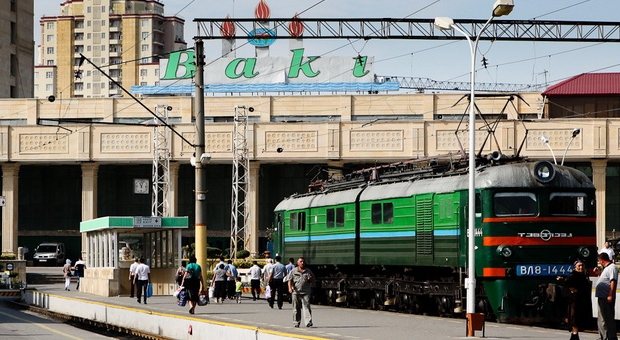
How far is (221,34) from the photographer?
48.0 meters

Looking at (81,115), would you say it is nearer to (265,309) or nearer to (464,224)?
(265,309)

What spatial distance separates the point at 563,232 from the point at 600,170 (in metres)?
56.3

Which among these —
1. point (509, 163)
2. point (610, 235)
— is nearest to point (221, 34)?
point (509, 163)

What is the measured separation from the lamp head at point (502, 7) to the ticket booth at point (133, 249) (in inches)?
836

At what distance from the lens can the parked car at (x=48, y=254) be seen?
9556cm

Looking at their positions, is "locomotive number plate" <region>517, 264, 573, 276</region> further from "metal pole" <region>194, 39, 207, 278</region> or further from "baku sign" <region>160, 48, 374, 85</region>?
"baku sign" <region>160, 48, 374, 85</region>

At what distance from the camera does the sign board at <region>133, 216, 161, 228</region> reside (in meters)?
45.1

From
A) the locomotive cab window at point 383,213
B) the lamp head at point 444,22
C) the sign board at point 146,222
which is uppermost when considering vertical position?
the lamp head at point 444,22

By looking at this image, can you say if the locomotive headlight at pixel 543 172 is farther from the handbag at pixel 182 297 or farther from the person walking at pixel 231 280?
the person walking at pixel 231 280

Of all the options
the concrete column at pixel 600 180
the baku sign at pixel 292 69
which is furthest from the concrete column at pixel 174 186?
the concrete column at pixel 600 180

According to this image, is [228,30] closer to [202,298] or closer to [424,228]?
[202,298]

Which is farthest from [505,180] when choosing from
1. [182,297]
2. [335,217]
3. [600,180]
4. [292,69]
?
[292,69]

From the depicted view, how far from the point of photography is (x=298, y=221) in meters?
45.4

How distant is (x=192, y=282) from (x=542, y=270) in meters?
10.7
